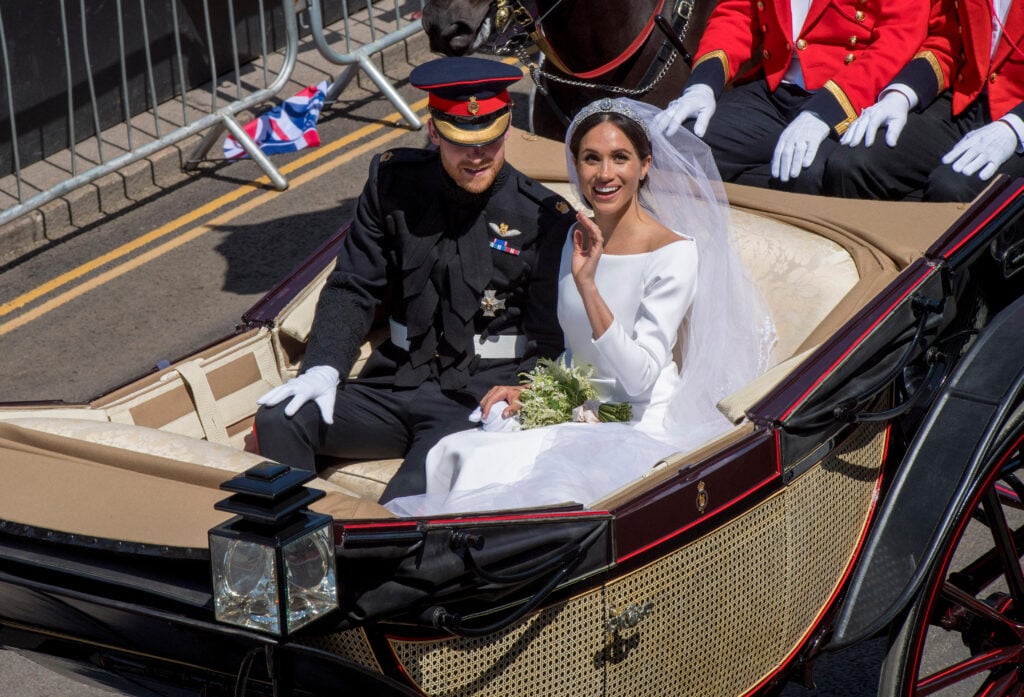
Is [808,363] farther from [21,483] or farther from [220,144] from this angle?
[220,144]

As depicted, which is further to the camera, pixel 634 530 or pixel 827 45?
pixel 827 45

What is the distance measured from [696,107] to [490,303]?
1183 millimetres

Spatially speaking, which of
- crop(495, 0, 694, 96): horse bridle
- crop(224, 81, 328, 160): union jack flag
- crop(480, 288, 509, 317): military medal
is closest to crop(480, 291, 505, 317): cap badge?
crop(480, 288, 509, 317): military medal

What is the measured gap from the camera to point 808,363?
9.75ft

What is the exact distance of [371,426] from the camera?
12.0ft

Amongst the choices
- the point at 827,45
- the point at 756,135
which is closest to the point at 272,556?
the point at 756,135

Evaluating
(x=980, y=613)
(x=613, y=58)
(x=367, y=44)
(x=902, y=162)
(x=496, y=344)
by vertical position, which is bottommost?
(x=980, y=613)

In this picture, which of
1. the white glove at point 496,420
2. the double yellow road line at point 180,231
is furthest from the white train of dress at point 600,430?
the double yellow road line at point 180,231

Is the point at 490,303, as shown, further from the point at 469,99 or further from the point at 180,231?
the point at 180,231

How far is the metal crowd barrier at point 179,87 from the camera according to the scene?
6.82 m

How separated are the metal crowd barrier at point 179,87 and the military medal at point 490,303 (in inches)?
135

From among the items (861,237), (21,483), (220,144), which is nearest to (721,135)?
(861,237)

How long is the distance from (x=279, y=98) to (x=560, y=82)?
3406mm

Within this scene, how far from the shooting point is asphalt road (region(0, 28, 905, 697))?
18.4 ft
